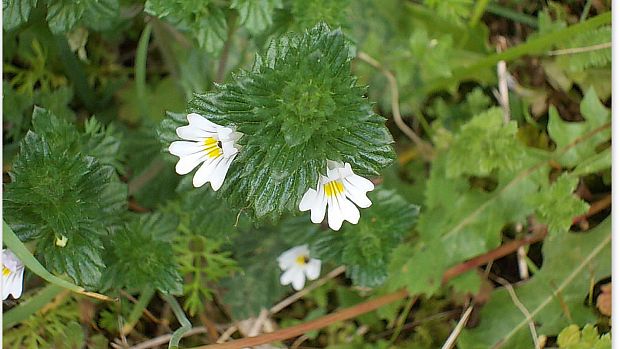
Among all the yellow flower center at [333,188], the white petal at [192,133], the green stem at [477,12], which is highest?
the green stem at [477,12]

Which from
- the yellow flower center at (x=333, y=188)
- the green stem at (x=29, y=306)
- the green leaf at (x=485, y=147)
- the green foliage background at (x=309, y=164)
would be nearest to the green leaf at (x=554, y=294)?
the green foliage background at (x=309, y=164)

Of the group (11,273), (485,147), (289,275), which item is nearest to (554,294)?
(485,147)

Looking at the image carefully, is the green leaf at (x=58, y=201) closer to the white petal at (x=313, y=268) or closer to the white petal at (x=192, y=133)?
the white petal at (x=192, y=133)

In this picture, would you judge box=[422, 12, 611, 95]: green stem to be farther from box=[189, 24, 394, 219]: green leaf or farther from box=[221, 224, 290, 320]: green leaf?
box=[189, 24, 394, 219]: green leaf

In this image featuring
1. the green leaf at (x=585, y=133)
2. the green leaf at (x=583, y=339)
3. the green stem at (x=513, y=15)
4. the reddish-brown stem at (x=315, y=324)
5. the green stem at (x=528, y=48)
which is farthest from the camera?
the green stem at (x=513, y=15)

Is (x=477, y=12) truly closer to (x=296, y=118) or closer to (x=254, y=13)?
(x=254, y=13)

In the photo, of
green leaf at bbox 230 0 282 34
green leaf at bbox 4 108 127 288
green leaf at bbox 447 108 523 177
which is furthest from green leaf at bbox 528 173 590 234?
green leaf at bbox 4 108 127 288
